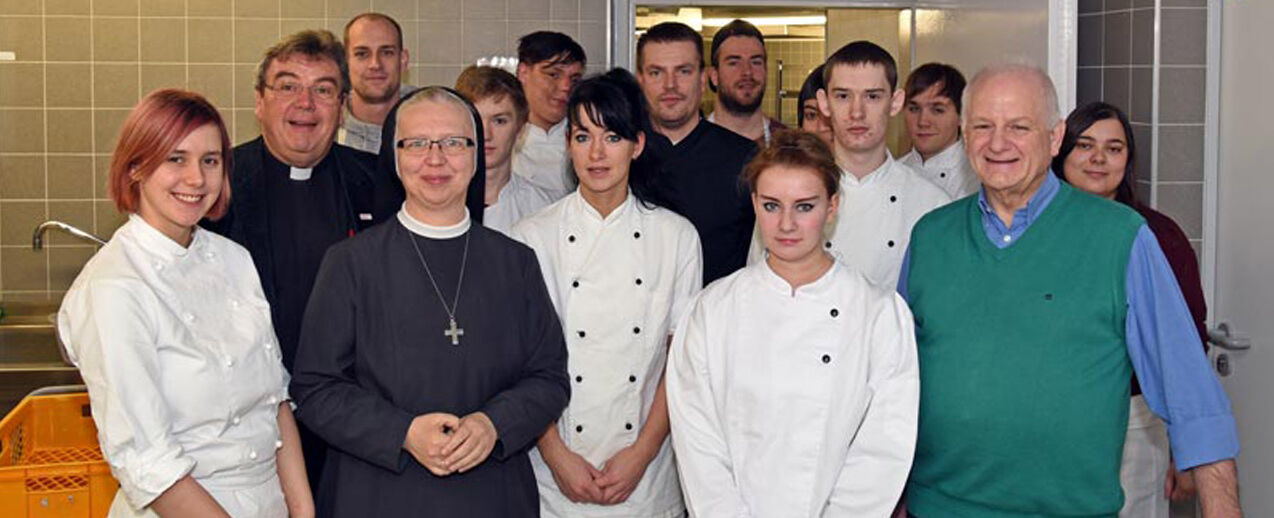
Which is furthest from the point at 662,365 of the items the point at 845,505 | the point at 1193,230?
the point at 1193,230

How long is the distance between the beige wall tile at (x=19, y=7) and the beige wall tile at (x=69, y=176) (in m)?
0.51

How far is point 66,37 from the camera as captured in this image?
5.13 metres

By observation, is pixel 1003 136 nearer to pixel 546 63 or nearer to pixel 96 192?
pixel 546 63

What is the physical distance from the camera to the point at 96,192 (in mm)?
5180

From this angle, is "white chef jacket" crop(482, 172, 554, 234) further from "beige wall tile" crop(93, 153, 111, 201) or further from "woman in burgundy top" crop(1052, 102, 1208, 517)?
"beige wall tile" crop(93, 153, 111, 201)

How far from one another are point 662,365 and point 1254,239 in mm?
1703

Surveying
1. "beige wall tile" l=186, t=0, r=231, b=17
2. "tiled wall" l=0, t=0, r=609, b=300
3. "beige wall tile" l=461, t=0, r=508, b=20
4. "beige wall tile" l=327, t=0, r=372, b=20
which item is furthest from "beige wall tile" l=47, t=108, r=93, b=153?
"beige wall tile" l=461, t=0, r=508, b=20

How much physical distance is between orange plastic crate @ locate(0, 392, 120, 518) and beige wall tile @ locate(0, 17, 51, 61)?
2.06 metres

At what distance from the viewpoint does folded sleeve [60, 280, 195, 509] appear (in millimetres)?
2314

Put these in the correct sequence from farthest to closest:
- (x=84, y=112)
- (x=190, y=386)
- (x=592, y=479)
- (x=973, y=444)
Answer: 1. (x=84, y=112)
2. (x=592, y=479)
3. (x=973, y=444)
4. (x=190, y=386)

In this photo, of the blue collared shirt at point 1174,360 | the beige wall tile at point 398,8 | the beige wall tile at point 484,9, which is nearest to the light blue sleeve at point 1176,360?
the blue collared shirt at point 1174,360

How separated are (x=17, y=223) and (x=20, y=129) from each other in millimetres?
330

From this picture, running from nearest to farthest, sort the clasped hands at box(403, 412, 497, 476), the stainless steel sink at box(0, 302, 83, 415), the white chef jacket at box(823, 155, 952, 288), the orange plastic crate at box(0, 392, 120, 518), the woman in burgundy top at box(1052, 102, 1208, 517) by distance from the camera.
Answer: the clasped hands at box(403, 412, 497, 476)
the orange plastic crate at box(0, 392, 120, 518)
the white chef jacket at box(823, 155, 952, 288)
the woman in burgundy top at box(1052, 102, 1208, 517)
the stainless steel sink at box(0, 302, 83, 415)

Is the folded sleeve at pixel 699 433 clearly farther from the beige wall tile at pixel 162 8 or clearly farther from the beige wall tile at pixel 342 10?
the beige wall tile at pixel 162 8
